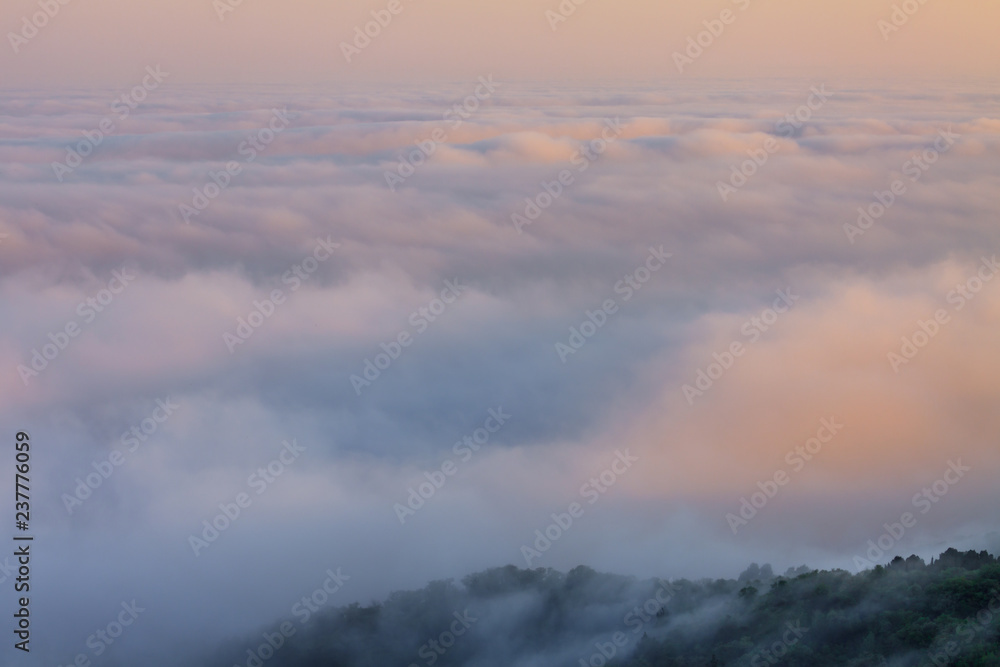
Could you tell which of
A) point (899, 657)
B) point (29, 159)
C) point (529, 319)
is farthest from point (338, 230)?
point (899, 657)

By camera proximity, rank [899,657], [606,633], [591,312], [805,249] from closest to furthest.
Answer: [899,657], [606,633], [591,312], [805,249]

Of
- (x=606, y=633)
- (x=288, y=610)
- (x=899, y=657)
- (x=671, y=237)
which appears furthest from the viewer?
(x=671, y=237)

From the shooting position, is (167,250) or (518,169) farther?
(518,169)

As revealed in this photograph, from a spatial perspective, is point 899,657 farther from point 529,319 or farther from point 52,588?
point 529,319

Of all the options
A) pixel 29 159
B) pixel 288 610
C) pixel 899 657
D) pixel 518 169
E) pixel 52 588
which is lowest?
pixel 899 657

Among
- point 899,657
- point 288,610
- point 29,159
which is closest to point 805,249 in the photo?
point 288,610

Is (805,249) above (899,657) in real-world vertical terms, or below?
above
